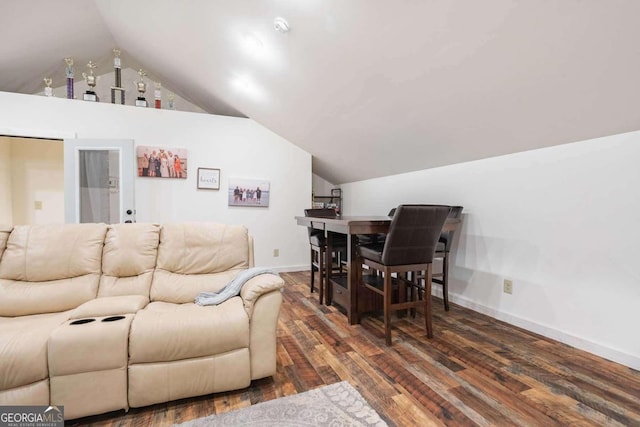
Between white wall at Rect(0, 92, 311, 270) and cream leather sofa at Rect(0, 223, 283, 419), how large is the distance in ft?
6.87

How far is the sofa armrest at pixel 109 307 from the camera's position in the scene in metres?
1.59

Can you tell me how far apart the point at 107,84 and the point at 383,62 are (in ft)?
14.6

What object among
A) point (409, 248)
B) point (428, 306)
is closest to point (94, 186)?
point (409, 248)

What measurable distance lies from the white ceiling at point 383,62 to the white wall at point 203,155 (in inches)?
14.9

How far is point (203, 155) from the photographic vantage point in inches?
166

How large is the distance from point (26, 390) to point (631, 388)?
3051 millimetres

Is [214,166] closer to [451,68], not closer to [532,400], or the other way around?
[451,68]

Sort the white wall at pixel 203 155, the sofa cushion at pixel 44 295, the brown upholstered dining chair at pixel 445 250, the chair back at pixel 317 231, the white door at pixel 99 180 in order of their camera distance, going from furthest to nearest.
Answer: the white wall at pixel 203 155
the white door at pixel 99 180
the chair back at pixel 317 231
the brown upholstered dining chair at pixel 445 250
the sofa cushion at pixel 44 295

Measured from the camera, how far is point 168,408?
1.49m

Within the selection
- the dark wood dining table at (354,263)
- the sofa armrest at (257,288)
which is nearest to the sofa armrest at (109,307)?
the sofa armrest at (257,288)

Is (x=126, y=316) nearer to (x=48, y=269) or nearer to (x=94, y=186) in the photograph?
(x=48, y=269)

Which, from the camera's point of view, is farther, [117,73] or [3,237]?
[117,73]

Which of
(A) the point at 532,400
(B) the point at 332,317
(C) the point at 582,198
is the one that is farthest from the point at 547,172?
(B) the point at 332,317

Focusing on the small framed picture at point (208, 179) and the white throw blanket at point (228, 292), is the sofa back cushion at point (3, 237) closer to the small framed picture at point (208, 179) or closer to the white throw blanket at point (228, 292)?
the white throw blanket at point (228, 292)
